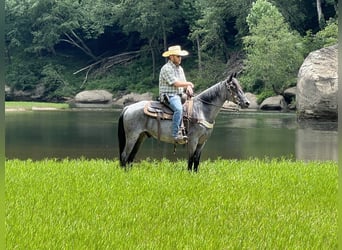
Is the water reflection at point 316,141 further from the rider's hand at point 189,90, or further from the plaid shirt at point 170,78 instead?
the plaid shirt at point 170,78

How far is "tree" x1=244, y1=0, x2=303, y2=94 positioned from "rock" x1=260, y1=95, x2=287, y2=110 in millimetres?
765

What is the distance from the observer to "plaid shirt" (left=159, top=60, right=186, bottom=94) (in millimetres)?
8695

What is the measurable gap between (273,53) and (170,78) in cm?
2986

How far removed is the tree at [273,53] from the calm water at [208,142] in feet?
38.7

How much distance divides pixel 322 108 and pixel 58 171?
1902 cm

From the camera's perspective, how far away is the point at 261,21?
38594 mm

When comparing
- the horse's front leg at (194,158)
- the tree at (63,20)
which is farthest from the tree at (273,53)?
the horse's front leg at (194,158)

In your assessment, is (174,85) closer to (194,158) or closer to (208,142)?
(194,158)

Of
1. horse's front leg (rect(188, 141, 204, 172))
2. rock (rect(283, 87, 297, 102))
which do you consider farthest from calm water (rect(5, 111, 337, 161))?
rock (rect(283, 87, 297, 102))

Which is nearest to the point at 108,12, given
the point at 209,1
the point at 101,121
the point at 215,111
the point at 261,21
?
the point at 209,1

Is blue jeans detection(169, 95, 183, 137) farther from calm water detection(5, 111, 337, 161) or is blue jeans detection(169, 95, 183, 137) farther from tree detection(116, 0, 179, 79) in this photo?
tree detection(116, 0, 179, 79)

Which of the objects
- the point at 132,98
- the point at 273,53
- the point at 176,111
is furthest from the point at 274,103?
the point at 176,111

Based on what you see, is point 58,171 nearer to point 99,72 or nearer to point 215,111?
point 215,111

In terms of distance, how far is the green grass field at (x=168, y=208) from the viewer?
475 centimetres
